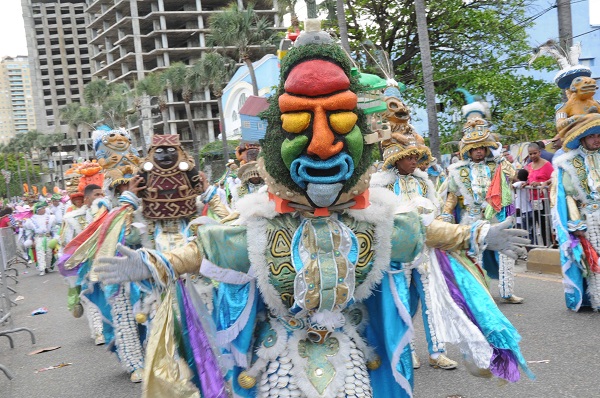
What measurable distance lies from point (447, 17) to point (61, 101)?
11386cm

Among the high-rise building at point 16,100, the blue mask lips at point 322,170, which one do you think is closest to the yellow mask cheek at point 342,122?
the blue mask lips at point 322,170

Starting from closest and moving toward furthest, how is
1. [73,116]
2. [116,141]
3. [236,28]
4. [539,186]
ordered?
[116,141] < [539,186] < [236,28] < [73,116]

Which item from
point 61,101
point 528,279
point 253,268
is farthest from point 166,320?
point 61,101

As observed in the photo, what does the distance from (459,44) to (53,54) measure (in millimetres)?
114949

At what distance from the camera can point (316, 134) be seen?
288 centimetres

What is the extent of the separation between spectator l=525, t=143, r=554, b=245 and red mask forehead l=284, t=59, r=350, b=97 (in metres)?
7.85

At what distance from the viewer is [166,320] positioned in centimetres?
325

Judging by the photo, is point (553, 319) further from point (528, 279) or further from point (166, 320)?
point (166, 320)

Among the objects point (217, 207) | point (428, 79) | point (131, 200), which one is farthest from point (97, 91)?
point (217, 207)

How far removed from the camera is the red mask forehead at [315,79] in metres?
2.93

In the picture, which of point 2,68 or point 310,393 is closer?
point 310,393

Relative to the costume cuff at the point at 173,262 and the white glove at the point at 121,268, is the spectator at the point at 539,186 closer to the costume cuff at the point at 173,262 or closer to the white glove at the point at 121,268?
the costume cuff at the point at 173,262

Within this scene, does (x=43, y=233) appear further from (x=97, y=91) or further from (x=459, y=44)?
(x=97, y=91)

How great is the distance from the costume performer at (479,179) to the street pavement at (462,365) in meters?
0.91
